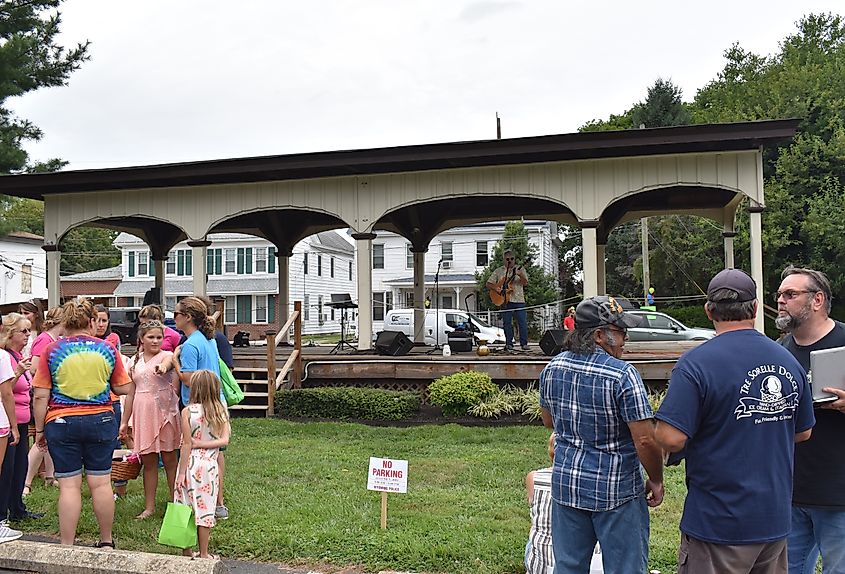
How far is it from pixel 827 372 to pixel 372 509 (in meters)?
3.99

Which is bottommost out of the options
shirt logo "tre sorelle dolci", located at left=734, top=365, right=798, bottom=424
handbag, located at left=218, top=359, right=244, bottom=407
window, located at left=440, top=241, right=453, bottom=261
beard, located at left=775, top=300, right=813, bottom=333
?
handbag, located at left=218, top=359, right=244, bottom=407

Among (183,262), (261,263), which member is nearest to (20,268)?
(183,262)

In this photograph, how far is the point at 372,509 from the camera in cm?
632

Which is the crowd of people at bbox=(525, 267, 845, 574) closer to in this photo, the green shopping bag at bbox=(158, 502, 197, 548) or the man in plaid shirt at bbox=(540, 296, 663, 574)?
the man in plaid shirt at bbox=(540, 296, 663, 574)

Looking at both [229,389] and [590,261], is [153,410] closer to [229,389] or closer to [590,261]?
[229,389]

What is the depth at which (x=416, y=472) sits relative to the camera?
7.84 metres

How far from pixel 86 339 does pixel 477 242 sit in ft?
113

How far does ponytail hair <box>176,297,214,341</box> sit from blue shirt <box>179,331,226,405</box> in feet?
0.19

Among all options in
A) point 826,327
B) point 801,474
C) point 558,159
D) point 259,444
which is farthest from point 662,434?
point 558,159

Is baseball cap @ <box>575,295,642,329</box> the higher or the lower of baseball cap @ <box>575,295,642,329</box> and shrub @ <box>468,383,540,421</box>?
the higher

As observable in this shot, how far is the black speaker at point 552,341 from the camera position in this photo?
1223 centimetres

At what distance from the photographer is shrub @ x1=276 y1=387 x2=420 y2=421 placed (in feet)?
37.7

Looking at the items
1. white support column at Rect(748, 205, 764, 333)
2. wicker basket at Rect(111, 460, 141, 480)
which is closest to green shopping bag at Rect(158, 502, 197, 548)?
wicker basket at Rect(111, 460, 141, 480)

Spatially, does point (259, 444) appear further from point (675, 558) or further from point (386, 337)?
point (675, 558)
